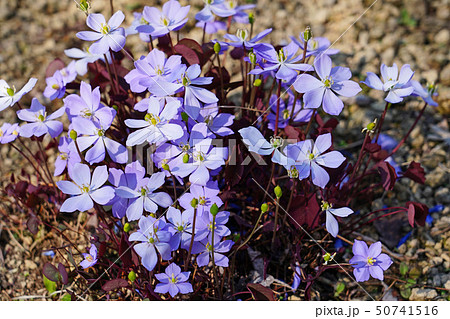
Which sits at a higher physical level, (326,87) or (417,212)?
(326,87)

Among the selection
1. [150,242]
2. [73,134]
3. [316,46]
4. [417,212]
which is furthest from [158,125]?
[417,212]

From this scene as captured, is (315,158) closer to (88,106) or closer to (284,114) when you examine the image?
(284,114)

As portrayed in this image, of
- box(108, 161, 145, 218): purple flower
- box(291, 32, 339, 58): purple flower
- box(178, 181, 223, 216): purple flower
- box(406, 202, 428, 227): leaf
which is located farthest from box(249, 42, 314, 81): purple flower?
box(406, 202, 428, 227): leaf

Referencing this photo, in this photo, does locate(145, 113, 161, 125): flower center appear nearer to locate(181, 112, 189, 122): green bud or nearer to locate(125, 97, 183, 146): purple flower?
locate(125, 97, 183, 146): purple flower

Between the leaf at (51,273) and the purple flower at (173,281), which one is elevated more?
the purple flower at (173,281)

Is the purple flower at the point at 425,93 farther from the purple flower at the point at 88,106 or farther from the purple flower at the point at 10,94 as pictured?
the purple flower at the point at 10,94

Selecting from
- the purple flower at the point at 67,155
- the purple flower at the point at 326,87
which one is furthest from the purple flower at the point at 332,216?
the purple flower at the point at 67,155
